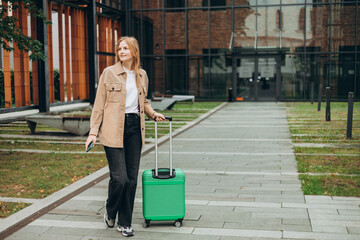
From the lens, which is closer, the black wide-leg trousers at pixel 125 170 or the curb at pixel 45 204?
the black wide-leg trousers at pixel 125 170

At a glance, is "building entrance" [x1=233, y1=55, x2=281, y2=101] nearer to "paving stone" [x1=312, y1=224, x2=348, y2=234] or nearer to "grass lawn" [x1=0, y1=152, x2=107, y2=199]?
"grass lawn" [x1=0, y1=152, x2=107, y2=199]

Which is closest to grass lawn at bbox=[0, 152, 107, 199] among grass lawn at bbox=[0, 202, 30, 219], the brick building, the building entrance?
grass lawn at bbox=[0, 202, 30, 219]

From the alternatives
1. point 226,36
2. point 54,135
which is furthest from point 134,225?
point 226,36

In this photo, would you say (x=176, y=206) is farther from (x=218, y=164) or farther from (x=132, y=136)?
(x=218, y=164)

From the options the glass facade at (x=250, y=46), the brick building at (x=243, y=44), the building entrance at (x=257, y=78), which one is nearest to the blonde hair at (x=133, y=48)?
the brick building at (x=243, y=44)

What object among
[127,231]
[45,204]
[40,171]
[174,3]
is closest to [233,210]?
[127,231]

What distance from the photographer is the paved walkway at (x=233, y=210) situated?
4707 mm

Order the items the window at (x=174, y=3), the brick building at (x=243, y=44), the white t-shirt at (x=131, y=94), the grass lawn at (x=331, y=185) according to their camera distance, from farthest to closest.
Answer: the window at (x=174, y=3) → the brick building at (x=243, y=44) → the grass lawn at (x=331, y=185) → the white t-shirt at (x=131, y=94)

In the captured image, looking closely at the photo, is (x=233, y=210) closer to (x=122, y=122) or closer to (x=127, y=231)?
(x=127, y=231)

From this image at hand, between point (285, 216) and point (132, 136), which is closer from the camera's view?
point (132, 136)

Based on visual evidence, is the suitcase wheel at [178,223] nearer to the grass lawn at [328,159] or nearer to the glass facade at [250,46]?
the grass lawn at [328,159]

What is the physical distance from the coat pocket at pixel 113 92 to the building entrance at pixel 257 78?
24327 mm

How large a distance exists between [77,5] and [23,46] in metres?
13.3

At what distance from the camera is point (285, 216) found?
5246 millimetres
